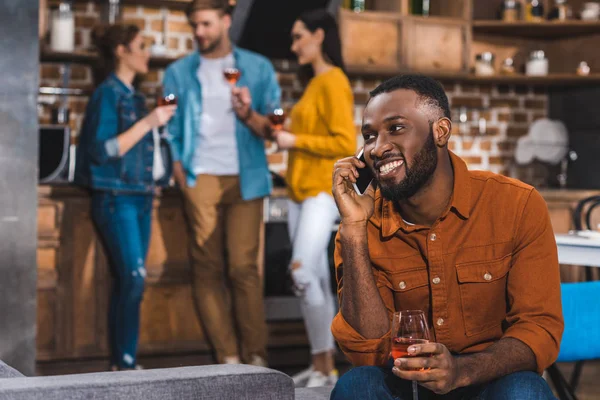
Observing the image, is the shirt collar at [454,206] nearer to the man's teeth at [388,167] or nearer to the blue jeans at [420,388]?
the man's teeth at [388,167]

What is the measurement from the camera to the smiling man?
5.46 feet

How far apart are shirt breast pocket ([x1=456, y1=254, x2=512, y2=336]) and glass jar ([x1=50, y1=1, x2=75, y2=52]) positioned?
11.0 feet

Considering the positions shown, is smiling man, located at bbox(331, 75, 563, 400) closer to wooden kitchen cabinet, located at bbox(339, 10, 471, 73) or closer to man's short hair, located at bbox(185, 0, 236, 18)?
man's short hair, located at bbox(185, 0, 236, 18)

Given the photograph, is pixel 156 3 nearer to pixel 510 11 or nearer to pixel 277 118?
pixel 277 118

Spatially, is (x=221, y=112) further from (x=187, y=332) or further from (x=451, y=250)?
(x=451, y=250)

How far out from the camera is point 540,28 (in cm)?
560

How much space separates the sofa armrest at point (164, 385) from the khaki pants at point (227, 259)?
2.51 metres

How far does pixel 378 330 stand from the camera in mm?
1742

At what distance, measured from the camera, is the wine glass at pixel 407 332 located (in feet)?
4.78

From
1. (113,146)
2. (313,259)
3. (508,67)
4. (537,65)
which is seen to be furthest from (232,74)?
(537,65)

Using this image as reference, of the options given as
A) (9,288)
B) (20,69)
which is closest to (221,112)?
(20,69)

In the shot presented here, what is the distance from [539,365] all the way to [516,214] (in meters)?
0.30

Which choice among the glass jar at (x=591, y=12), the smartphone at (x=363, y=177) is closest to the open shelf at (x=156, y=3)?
the glass jar at (x=591, y=12)

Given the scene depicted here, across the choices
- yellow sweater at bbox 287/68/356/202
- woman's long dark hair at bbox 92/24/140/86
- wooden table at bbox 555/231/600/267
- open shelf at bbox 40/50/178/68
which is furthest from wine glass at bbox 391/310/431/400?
open shelf at bbox 40/50/178/68
